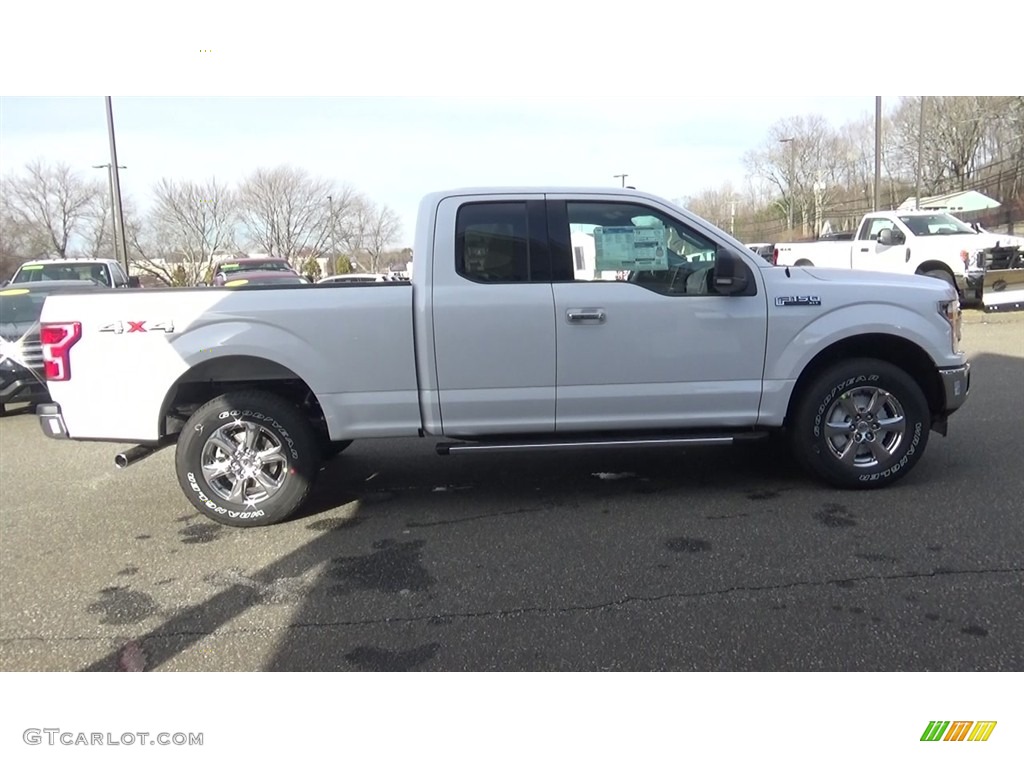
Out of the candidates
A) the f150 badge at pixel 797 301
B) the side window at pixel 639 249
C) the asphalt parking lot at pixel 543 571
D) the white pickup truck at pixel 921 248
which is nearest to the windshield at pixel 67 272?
the asphalt parking lot at pixel 543 571

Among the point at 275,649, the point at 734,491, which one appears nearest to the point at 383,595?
the point at 275,649

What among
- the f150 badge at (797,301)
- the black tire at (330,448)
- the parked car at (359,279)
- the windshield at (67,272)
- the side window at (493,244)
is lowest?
the black tire at (330,448)

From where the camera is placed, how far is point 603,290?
469 cm

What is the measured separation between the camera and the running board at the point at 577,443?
4.70 m

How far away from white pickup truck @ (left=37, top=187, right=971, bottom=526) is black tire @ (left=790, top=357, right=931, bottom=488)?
1cm

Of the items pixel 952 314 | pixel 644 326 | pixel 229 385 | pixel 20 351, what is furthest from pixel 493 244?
pixel 20 351

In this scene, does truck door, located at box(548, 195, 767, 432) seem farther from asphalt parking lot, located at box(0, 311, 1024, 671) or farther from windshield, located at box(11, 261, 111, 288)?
windshield, located at box(11, 261, 111, 288)

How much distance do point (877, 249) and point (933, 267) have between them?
1.07 m

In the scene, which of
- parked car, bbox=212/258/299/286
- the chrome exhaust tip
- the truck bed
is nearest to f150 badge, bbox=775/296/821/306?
the truck bed

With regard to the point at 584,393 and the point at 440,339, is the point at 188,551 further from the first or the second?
the point at 584,393

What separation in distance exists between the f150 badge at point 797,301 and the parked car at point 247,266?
5027mm

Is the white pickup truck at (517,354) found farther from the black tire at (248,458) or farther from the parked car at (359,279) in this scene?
the parked car at (359,279)

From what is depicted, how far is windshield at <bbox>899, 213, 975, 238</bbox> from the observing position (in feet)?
47.1

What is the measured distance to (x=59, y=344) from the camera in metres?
4.54
